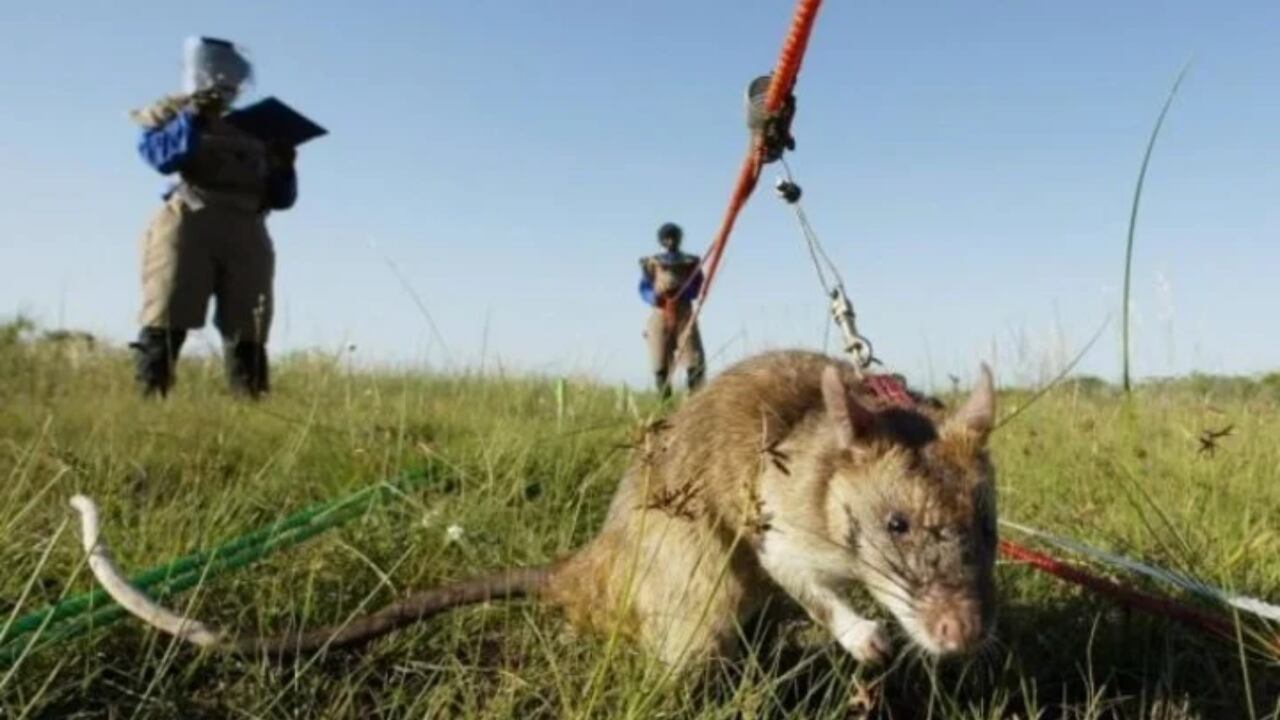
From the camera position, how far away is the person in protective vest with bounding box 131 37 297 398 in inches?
263

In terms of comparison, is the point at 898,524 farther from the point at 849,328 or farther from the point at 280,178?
the point at 280,178

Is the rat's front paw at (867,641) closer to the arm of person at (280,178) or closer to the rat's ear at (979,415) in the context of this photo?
the rat's ear at (979,415)

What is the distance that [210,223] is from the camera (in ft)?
22.8

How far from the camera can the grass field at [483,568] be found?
2.35 m

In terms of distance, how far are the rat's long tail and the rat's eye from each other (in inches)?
33.0

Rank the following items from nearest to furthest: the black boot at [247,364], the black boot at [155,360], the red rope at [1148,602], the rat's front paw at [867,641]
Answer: the rat's front paw at [867,641] → the red rope at [1148,602] → the black boot at [155,360] → the black boot at [247,364]

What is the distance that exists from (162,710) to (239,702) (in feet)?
0.49

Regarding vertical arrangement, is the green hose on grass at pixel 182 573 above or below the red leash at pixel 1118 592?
below

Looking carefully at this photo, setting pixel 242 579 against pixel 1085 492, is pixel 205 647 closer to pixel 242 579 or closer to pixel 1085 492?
pixel 242 579

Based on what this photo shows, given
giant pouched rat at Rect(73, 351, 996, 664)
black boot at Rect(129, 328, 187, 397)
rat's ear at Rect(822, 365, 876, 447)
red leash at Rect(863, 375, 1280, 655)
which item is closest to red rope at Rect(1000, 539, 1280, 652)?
red leash at Rect(863, 375, 1280, 655)

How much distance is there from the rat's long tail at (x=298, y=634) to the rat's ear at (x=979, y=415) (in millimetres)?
1070

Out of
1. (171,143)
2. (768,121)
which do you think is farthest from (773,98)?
(171,143)

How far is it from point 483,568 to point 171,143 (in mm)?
4583

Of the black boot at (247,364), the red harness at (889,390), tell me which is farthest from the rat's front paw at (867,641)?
the black boot at (247,364)
